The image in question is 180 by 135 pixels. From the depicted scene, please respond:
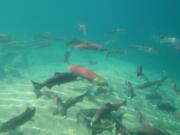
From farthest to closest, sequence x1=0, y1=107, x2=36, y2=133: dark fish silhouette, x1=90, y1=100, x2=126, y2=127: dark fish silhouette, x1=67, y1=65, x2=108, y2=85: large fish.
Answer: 1. x1=67, y1=65, x2=108, y2=85: large fish
2. x1=90, y1=100, x2=126, y2=127: dark fish silhouette
3. x1=0, y1=107, x2=36, y2=133: dark fish silhouette

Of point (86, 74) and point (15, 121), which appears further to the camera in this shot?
point (86, 74)

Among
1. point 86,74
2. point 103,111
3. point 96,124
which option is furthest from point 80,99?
point 103,111

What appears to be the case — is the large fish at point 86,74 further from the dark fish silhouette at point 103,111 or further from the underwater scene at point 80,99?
the dark fish silhouette at point 103,111

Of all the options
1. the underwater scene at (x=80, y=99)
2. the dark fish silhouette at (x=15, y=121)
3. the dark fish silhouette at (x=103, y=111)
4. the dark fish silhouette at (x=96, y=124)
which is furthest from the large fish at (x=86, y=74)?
the dark fish silhouette at (x=15, y=121)

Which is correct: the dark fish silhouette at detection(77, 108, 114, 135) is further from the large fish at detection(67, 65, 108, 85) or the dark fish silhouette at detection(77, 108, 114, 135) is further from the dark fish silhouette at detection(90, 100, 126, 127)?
the large fish at detection(67, 65, 108, 85)

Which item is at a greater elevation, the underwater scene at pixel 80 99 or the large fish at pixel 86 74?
the large fish at pixel 86 74

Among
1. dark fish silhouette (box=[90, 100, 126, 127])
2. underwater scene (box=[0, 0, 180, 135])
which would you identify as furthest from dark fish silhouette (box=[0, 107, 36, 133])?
dark fish silhouette (box=[90, 100, 126, 127])

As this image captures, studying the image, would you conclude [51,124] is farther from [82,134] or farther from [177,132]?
[177,132]

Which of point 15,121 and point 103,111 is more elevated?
Result: point 103,111

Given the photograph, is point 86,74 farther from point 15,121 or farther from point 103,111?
point 15,121

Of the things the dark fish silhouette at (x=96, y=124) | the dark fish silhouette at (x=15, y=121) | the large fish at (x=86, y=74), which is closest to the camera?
the dark fish silhouette at (x=15, y=121)

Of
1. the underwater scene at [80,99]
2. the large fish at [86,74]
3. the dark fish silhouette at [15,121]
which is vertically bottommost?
the underwater scene at [80,99]

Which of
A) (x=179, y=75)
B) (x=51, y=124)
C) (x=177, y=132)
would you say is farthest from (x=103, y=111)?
(x=179, y=75)

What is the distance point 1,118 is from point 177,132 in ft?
22.6
